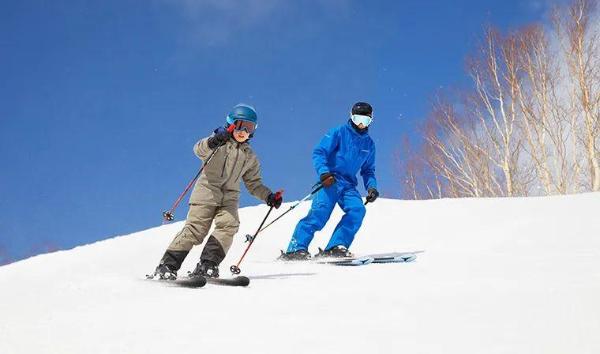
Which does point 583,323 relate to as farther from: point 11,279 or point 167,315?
point 11,279

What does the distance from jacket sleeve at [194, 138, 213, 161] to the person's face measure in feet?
0.69

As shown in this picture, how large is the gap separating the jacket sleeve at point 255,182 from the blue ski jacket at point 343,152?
→ 1.13 m

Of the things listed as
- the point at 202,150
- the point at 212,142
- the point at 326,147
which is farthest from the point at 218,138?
the point at 326,147

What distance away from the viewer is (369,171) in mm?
5469

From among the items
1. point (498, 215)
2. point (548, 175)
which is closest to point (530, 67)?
point (548, 175)

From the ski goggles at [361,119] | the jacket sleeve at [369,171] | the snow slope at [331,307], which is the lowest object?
the snow slope at [331,307]

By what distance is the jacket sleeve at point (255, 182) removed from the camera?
13.4ft

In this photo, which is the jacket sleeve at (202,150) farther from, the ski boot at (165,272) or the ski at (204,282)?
the ski at (204,282)

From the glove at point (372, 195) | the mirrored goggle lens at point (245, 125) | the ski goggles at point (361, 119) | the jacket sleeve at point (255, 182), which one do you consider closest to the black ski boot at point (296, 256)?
the glove at point (372, 195)

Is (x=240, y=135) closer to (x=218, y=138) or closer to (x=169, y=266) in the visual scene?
(x=218, y=138)

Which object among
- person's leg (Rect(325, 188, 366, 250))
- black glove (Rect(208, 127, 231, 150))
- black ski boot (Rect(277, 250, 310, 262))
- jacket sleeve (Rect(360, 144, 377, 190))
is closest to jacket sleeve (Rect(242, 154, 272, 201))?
black glove (Rect(208, 127, 231, 150))

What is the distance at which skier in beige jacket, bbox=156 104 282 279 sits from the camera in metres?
3.62

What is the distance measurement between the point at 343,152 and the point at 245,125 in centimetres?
163

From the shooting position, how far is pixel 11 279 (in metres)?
3.62
